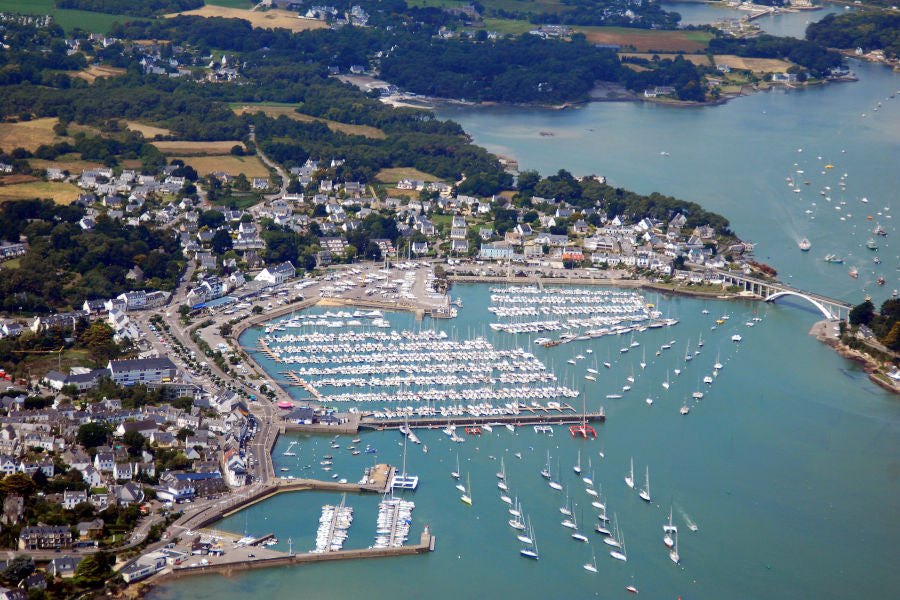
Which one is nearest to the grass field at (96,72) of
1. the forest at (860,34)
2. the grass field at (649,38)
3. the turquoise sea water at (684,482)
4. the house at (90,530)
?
the grass field at (649,38)

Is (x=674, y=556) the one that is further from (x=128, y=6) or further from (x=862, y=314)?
(x=128, y=6)

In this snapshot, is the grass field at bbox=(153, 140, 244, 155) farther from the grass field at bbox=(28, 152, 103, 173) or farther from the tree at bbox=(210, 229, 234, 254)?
the tree at bbox=(210, 229, 234, 254)

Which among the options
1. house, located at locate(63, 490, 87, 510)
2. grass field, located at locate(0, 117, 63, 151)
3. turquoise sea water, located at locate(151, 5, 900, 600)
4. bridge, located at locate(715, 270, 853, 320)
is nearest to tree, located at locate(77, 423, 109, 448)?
house, located at locate(63, 490, 87, 510)

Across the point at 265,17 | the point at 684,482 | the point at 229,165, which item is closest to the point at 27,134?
the point at 229,165

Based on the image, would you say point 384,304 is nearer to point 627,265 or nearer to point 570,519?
point 627,265

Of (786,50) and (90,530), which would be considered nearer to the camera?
(90,530)

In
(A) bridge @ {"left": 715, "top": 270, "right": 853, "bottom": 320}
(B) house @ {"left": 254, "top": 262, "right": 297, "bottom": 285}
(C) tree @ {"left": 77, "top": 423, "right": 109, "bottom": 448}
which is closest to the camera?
(C) tree @ {"left": 77, "top": 423, "right": 109, "bottom": 448}

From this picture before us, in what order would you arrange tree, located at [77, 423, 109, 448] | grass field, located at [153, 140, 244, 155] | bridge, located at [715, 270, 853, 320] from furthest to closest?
grass field, located at [153, 140, 244, 155], bridge, located at [715, 270, 853, 320], tree, located at [77, 423, 109, 448]
